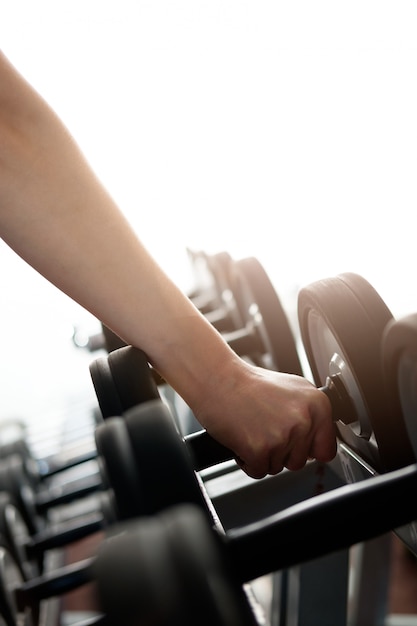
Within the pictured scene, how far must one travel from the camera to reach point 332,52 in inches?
95.3

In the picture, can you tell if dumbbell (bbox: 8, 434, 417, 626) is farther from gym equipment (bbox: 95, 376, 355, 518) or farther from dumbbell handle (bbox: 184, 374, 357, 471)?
dumbbell handle (bbox: 184, 374, 357, 471)

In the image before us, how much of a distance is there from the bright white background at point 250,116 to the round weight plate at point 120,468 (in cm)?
171

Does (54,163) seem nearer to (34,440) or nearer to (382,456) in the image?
(382,456)

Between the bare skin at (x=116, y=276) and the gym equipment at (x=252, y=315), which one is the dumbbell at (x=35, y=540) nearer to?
the gym equipment at (x=252, y=315)

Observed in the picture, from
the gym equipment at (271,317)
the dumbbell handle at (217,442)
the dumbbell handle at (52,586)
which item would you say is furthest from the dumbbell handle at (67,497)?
the dumbbell handle at (217,442)

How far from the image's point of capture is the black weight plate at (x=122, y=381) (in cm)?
59

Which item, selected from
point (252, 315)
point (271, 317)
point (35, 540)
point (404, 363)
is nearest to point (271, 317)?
point (271, 317)

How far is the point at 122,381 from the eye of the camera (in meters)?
0.60

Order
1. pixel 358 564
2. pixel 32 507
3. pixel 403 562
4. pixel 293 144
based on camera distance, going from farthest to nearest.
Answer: pixel 293 144
pixel 403 562
pixel 32 507
pixel 358 564

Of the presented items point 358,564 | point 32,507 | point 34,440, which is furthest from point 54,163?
→ point 34,440

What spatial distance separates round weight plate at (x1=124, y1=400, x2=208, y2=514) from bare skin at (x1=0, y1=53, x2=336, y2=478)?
23 cm

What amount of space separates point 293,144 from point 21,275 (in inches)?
56.7

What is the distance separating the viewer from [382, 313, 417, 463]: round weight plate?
477 mm

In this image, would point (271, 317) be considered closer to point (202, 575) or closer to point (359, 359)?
point (359, 359)
